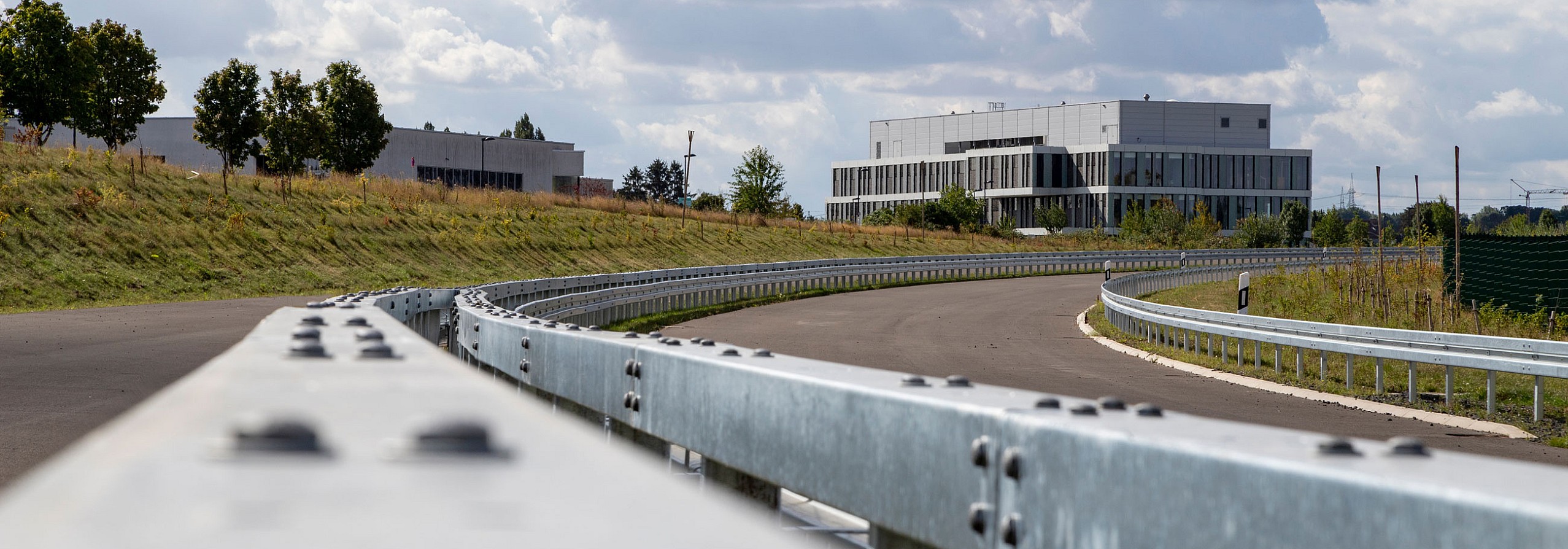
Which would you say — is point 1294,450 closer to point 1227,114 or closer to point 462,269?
point 462,269

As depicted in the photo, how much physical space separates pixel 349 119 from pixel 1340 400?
80.5 metres

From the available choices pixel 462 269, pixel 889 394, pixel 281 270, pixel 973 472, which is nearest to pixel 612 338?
pixel 889 394

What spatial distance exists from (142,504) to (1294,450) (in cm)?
205

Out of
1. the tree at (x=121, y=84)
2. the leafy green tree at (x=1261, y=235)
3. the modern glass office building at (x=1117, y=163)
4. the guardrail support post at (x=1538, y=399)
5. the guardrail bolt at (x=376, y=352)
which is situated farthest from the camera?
the modern glass office building at (x=1117, y=163)

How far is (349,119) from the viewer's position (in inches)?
3469

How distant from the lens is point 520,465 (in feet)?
7.31

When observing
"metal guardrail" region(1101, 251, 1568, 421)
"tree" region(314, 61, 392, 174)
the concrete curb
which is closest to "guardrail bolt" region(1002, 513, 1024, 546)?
the concrete curb

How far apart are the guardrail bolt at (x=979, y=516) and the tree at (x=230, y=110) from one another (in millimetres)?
82908

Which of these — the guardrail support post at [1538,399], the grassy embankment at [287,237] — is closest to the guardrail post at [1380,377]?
the guardrail support post at [1538,399]

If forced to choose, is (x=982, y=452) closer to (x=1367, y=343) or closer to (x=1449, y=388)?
(x=1449, y=388)

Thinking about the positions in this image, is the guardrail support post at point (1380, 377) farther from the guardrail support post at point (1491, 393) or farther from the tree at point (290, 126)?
the tree at point (290, 126)

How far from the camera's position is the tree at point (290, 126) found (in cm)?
8481

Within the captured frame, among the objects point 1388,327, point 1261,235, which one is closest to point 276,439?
point 1388,327

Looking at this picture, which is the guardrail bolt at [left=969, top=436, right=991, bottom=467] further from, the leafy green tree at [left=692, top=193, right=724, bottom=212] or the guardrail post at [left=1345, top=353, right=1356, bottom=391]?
the leafy green tree at [left=692, top=193, right=724, bottom=212]
